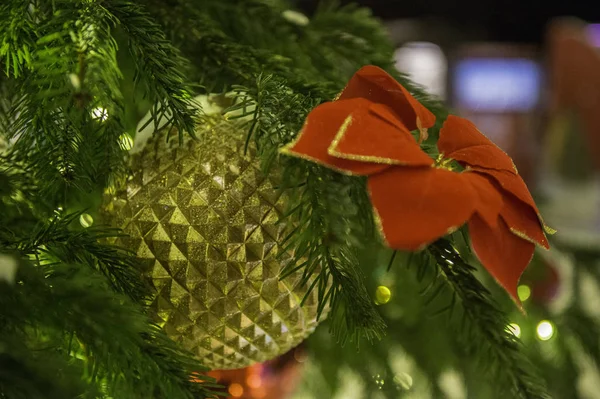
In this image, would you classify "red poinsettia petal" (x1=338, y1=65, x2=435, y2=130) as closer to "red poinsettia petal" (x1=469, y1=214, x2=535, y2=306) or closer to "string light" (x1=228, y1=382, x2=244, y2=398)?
"red poinsettia petal" (x1=469, y1=214, x2=535, y2=306)

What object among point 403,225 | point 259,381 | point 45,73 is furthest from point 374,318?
point 259,381

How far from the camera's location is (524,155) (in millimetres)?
1994

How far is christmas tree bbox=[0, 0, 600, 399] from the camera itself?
10.0 inches

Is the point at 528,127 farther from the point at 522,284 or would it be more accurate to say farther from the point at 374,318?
the point at 374,318

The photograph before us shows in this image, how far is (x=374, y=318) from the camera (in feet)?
0.89

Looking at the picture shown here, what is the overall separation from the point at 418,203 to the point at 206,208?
117 mm

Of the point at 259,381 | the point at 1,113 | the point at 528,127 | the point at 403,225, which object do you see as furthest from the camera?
the point at 528,127

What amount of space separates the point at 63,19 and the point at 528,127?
83.9 inches

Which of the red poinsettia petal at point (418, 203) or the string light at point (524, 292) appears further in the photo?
the string light at point (524, 292)

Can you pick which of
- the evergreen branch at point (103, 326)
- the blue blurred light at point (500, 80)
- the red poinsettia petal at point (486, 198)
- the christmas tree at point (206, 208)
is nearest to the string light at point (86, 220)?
the christmas tree at point (206, 208)

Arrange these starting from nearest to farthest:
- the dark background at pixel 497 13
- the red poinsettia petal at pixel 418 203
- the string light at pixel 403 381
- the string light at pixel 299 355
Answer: the red poinsettia petal at pixel 418 203 → the string light at pixel 403 381 → the string light at pixel 299 355 → the dark background at pixel 497 13

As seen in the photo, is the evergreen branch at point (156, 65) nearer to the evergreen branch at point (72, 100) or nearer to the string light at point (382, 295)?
the evergreen branch at point (72, 100)

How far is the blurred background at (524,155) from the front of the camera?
605mm

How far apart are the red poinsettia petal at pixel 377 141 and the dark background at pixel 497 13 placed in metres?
3.00
